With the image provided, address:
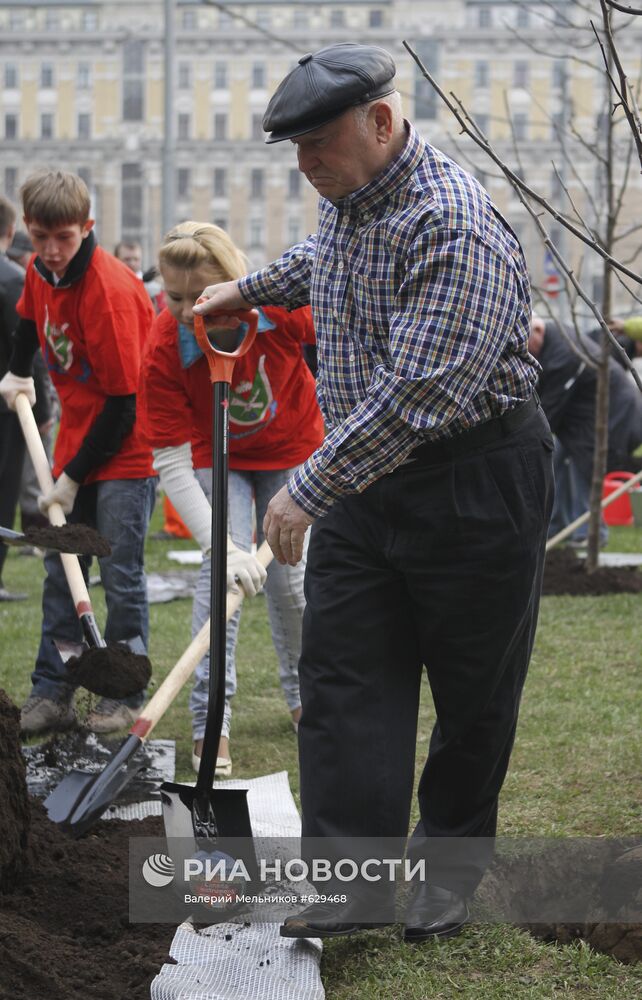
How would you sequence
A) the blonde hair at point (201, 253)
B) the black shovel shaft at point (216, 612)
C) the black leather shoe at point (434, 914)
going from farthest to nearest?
the blonde hair at point (201, 253) < the black shovel shaft at point (216, 612) < the black leather shoe at point (434, 914)

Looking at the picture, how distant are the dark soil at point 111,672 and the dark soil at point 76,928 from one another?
0.49 meters

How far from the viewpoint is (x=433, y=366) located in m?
2.77

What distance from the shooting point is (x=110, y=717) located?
5.12m

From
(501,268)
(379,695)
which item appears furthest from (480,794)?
(501,268)

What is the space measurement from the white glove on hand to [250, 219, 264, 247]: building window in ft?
251

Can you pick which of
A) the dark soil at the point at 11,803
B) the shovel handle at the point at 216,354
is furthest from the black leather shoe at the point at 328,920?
the shovel handle at the point at 216,354

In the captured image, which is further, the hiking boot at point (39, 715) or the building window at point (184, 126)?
the building window at point (184, 126)

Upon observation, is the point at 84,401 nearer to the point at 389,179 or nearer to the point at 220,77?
the point at 389,179

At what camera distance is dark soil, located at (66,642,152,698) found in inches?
166

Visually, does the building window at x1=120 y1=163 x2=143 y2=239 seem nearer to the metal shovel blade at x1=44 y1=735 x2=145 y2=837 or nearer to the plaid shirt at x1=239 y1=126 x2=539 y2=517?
the metal shovel blade at x1=44 y1=735 x2=145 y2=837

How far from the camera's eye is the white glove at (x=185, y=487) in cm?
445

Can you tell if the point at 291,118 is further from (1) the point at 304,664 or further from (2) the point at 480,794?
(2) the point at 480,794

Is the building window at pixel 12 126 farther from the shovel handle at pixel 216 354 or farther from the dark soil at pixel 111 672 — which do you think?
the shovel handle at pixel 216 354

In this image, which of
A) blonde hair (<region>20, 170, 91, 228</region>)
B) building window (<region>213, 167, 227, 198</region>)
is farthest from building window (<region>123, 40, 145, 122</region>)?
blonde hair (<region>20, 170, 91, 228</region>)
